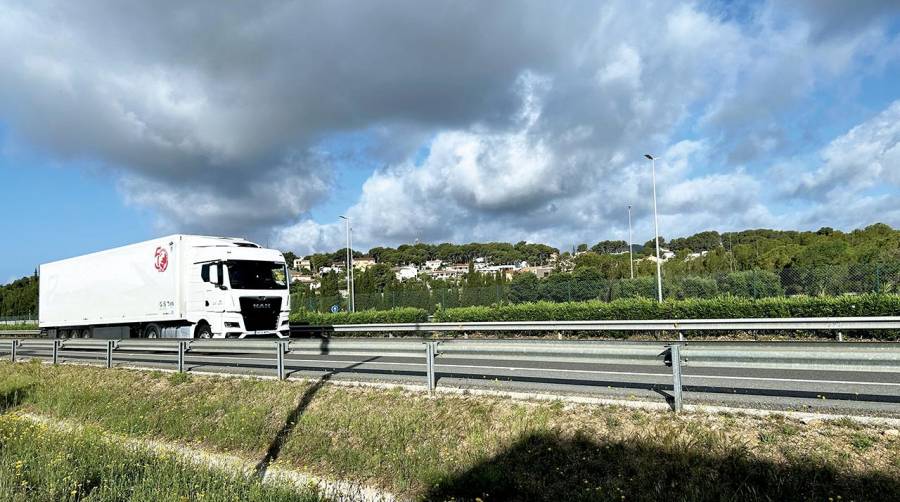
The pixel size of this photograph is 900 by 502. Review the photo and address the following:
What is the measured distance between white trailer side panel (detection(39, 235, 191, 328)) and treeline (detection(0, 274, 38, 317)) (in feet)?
156

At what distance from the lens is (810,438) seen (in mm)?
5477

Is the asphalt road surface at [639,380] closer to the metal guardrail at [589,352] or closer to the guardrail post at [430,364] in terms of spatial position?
the metal guardrail at [589,352]

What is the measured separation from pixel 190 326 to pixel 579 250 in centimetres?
14641

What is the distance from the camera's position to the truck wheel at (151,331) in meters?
19.4

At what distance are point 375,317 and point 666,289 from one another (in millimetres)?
15549

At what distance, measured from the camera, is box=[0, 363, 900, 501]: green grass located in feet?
16.7

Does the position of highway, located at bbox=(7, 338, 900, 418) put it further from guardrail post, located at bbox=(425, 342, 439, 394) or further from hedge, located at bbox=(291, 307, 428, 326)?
hedge, located at bbox=(291, 307, 428, 326)

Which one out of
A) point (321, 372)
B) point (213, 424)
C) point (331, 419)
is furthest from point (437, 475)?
A: point (321, 372)

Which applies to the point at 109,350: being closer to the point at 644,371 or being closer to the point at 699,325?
the point at 644,371

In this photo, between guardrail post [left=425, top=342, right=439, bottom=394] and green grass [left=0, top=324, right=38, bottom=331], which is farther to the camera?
green grass [left=0, top=324, right=38, bottom=331]

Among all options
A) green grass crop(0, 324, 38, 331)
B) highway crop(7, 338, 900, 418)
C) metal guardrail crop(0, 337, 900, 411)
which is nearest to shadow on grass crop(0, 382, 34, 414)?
metal guardrail crop(0, 337, 900, 411)

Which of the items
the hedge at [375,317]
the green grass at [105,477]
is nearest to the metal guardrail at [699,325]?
the hedge at [375,317]

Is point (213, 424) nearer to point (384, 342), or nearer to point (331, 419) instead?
point (331, 419)

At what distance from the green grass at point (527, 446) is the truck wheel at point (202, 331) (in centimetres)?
814
